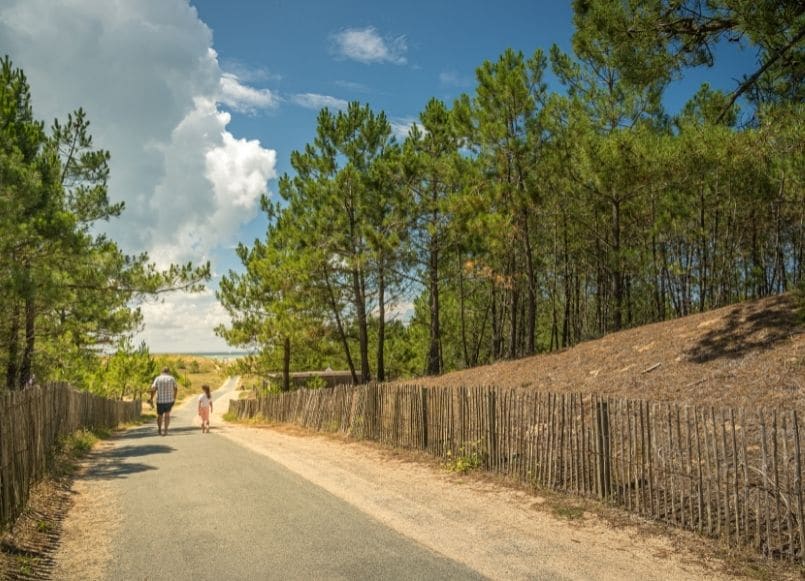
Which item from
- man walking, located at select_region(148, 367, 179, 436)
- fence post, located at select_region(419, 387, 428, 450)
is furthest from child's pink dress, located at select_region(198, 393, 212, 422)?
fence post, located at select_region(419, 387, 428, 450)

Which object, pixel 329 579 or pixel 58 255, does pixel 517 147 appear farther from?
pixel 329 579

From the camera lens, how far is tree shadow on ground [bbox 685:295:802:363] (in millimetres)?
11781

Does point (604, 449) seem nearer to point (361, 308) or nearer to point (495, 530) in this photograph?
point (495, 530)

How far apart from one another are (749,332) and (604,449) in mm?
6994

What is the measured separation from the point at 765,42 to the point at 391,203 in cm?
1505

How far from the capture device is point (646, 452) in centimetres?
705

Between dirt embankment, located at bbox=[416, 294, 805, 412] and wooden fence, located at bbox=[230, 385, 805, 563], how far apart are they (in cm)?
119

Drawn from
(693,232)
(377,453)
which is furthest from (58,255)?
(693,232)

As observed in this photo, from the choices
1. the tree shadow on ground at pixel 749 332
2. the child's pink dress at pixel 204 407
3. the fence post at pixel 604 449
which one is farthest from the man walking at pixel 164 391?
the tree shadow on ground at pixel 749 332

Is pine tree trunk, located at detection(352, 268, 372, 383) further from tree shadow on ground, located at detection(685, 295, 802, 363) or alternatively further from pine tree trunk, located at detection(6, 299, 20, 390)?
tree shadow on ground, located at detection(685, 295, 802, 363)

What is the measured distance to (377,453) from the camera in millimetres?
12609

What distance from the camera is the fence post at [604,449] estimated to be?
7.55 meters

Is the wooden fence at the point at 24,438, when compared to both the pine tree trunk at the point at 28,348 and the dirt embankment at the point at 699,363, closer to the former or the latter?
the pine tree trunk at the point at 28,348

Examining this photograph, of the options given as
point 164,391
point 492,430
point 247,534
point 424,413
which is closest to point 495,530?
point 247,534
